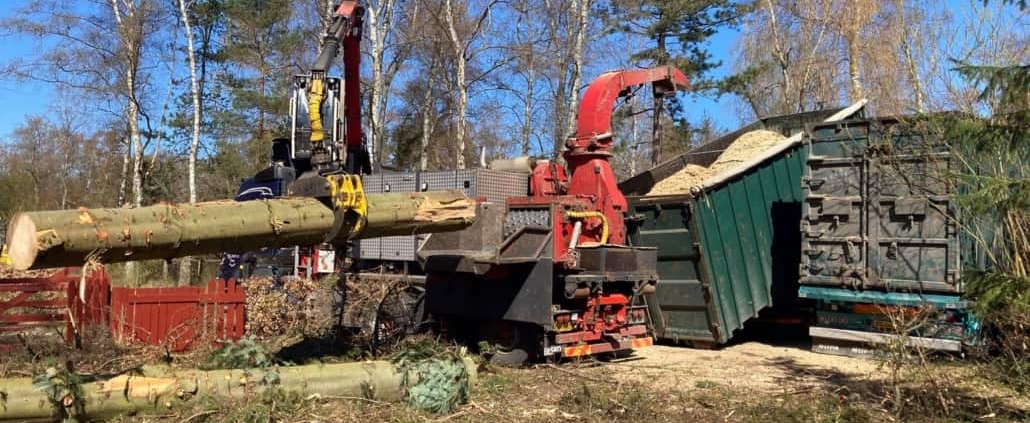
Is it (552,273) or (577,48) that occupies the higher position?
(577,48)

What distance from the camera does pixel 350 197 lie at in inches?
266

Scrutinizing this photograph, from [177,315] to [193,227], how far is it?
4910mm

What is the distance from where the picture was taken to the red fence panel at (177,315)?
1010 cm

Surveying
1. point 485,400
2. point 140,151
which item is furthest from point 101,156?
point 485,400

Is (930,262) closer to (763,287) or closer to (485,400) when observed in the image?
(763,287)

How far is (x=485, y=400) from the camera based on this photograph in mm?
6996

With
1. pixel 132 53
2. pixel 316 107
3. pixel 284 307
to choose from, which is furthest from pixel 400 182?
pixel 132 53

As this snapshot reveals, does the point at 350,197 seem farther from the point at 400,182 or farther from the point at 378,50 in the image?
the point at 378,50

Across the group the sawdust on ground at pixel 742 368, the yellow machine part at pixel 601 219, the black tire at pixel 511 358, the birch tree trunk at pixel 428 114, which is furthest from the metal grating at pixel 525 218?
the birch tree trunk at pixel 428 114

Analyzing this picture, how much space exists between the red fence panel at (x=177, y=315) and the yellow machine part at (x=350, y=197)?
4414 millimetres

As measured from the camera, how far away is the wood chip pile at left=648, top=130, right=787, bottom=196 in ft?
37.8

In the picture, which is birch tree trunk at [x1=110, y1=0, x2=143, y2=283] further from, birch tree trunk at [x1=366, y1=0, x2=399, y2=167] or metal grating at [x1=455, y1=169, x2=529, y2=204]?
metal grating at [x1=455, y1=169, x2=529, y2=204]

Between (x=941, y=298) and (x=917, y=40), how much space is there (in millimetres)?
3349

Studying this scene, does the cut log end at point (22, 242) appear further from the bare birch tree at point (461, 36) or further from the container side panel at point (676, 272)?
the bare birch tree at point (461, 36)
